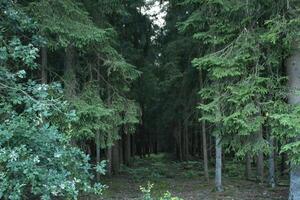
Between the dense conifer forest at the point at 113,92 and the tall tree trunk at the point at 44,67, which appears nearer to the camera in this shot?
the dense conifer forest at the point at 113,92

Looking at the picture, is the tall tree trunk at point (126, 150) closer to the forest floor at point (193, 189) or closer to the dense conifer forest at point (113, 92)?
the forest floor at point (193, 189)

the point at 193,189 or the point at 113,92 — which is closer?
the point at 113,92

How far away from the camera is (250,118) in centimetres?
829

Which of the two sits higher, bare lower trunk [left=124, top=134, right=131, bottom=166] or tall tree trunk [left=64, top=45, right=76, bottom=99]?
tall tree trunk [left=64, top=45, right=76, bottom=99]

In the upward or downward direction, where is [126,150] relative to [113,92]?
downward

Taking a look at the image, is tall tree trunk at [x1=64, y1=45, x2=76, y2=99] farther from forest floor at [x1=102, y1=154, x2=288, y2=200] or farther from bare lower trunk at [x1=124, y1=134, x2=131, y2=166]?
bare lower trunk at [x1=124, y1=134, x2=131, y2=166]

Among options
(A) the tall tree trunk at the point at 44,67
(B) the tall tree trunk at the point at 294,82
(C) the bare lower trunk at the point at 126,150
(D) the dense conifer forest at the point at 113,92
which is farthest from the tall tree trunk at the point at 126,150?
(B) the tall tree trunk at the point at 294,82

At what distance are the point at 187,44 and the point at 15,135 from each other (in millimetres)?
9555

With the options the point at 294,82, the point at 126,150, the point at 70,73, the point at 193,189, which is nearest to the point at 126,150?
the point at 126,150

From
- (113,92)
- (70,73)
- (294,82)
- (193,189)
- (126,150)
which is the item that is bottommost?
(193,189)

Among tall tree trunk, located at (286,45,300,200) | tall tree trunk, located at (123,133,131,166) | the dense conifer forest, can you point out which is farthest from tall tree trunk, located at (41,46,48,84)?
tall tree trunk, located at (123,133,131,166)

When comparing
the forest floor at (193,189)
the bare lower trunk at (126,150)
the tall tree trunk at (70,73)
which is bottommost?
the forest floor at (193,189)

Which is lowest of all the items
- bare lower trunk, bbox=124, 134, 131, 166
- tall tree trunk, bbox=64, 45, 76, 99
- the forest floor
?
the forest floor

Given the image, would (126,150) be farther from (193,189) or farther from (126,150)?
(193,189)
